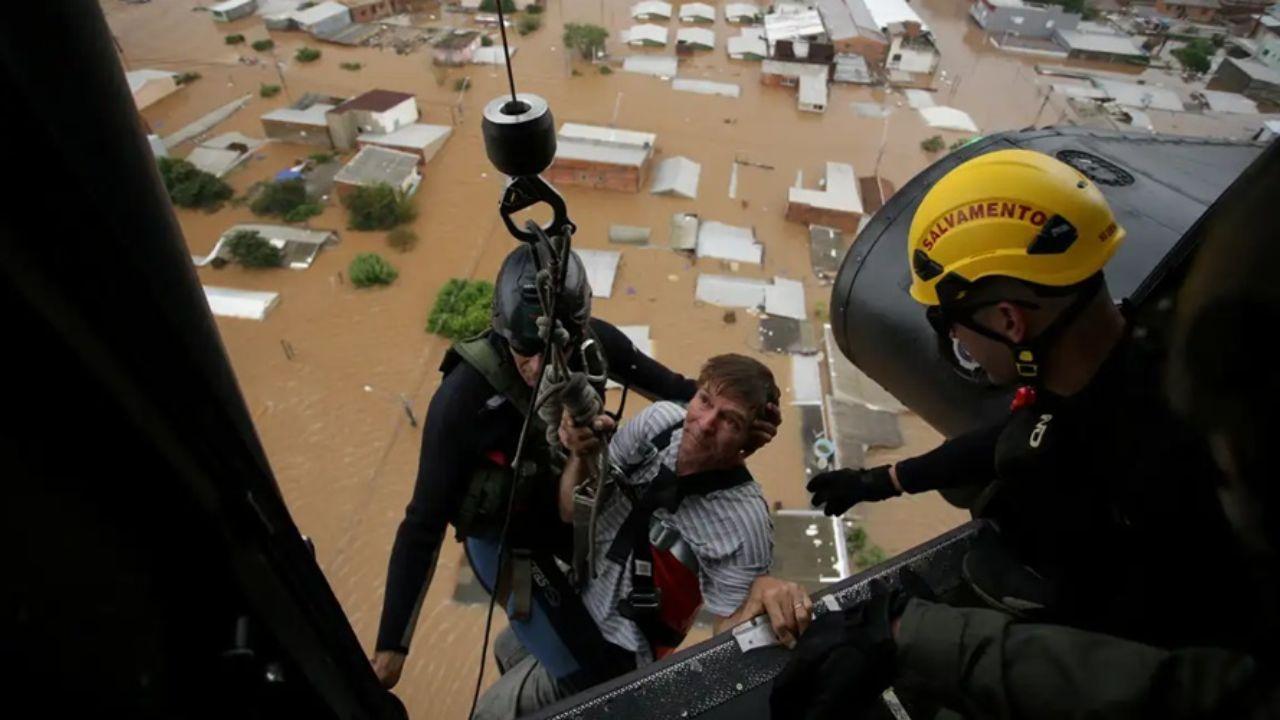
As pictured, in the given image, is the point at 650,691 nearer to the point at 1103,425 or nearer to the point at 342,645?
the point at 342,645

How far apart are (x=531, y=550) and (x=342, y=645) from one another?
→ 182cm

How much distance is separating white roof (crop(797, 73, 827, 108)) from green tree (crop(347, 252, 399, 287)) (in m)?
14.7

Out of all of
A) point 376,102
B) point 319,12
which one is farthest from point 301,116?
point 319,12

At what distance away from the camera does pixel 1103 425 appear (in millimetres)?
2168

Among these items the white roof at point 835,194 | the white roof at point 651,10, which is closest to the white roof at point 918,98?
the white roof at point 835,194

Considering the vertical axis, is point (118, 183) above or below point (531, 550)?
above

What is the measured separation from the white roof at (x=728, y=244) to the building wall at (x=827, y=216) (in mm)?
1421

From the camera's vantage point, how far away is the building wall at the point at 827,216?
16328 mm

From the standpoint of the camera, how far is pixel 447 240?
51.7 feet

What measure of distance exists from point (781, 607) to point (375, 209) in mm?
15416

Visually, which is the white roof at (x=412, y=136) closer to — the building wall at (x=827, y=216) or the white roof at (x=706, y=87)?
the white roof at (x=706, y=87)

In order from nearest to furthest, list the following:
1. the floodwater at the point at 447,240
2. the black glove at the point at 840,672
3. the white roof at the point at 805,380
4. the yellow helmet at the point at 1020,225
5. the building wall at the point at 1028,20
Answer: the black glove at the point at 840,672, the yellow helmet at the point at 1020,225, the floodwater at the point at 447,240, the white roof at the point at 805,380, the building wall at the point at 1028,20

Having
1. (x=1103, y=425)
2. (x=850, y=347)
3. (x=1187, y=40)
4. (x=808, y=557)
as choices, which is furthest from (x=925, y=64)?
(x=1103, y=425)

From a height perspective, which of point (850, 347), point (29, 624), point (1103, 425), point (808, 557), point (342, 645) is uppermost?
point (29, 624)
